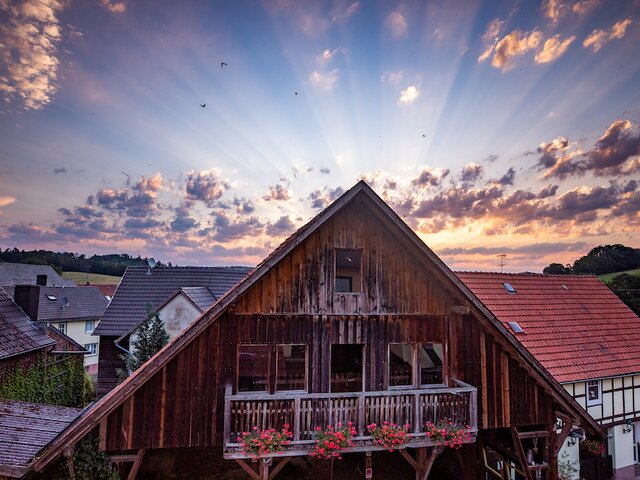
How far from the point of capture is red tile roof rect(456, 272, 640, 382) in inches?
677

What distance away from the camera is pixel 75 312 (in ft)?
136

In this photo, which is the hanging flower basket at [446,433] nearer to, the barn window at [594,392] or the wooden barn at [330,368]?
the wooden barn at [330,368]

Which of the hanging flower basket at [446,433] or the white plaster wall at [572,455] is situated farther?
the white plaster wall at [572,455]

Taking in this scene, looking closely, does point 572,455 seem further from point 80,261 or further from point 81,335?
point 80,261

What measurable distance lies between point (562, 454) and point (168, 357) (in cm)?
1611

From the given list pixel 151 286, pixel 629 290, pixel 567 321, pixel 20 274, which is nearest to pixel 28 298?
pixel 151 286

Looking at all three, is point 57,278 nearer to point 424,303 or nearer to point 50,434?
point 50,434

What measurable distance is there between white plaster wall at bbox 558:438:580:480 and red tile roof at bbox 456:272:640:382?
8.79ft

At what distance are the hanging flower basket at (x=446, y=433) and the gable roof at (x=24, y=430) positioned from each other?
895 cm

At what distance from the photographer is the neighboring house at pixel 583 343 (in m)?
17.0

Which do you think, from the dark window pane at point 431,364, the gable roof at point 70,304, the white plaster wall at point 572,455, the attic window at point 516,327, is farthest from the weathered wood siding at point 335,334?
the gable roof at point 70,304

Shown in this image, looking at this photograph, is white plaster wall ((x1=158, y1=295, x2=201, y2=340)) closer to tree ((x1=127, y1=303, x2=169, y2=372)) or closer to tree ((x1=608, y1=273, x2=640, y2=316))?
tree ((x1=127, y1=303, x2=169, y2=372))

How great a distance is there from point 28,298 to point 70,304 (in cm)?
2186

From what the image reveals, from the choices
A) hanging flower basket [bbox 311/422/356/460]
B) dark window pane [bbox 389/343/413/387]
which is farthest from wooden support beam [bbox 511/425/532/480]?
hanging flower basket [bbox 311/422/356/460]
